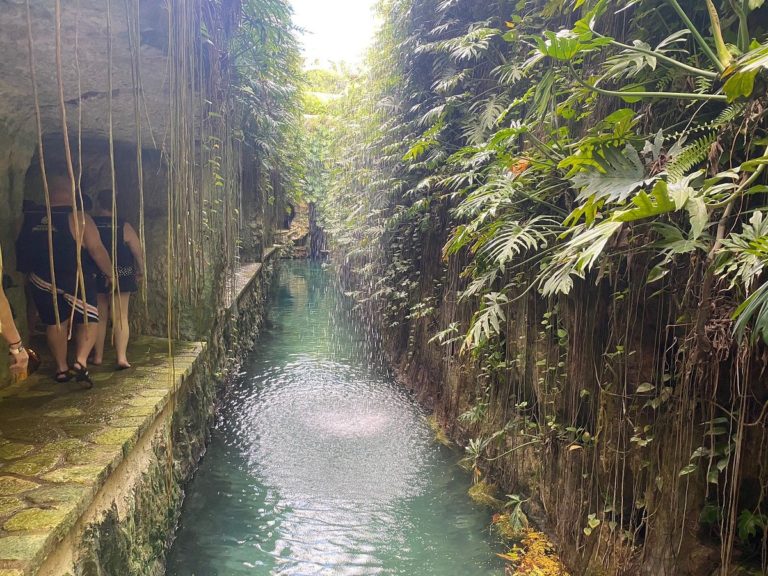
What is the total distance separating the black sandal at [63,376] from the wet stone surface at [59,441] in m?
0.04

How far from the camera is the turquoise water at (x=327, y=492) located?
3549 mm

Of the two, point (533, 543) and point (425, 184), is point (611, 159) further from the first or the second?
point (425, 184)

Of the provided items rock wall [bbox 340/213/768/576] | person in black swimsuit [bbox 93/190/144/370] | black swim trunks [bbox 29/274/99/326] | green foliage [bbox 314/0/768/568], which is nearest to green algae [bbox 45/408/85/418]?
black swim trunks [bbox 29/274/99/326]

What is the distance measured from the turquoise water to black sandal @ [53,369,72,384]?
137 centimetres

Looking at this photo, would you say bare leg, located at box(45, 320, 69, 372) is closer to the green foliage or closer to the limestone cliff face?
the limestone cliff face

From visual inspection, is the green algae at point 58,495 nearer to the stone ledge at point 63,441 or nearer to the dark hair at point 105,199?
the stone ledge at point 63,441

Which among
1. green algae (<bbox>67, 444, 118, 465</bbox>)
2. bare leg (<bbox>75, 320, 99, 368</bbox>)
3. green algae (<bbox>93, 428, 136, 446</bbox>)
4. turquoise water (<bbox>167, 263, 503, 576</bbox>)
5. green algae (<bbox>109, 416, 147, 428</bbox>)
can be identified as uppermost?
bare leg (<bbox>75, 320, 99, 368</bbox>)

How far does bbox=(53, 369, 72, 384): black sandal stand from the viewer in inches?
142

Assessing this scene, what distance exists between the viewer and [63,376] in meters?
3.61

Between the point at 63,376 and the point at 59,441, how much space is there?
1122mm

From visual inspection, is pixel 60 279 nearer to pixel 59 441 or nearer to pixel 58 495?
pixel 59 441

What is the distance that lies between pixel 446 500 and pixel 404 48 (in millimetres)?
5231

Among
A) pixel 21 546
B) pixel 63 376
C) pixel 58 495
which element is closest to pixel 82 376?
pixel 63 376

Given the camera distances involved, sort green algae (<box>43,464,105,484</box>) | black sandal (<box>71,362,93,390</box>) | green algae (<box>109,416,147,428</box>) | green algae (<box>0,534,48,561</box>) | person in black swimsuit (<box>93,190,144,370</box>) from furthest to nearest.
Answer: person in black swimsuit (<box>93,190,144,370</box>) < black sandal (<box>71,362,93,390</box>) < green algae (<box>109,416,147,428</box>) < green algae (<box>43,464,105,484</box>) < green algae (<box>0,534,48,561</box>)
